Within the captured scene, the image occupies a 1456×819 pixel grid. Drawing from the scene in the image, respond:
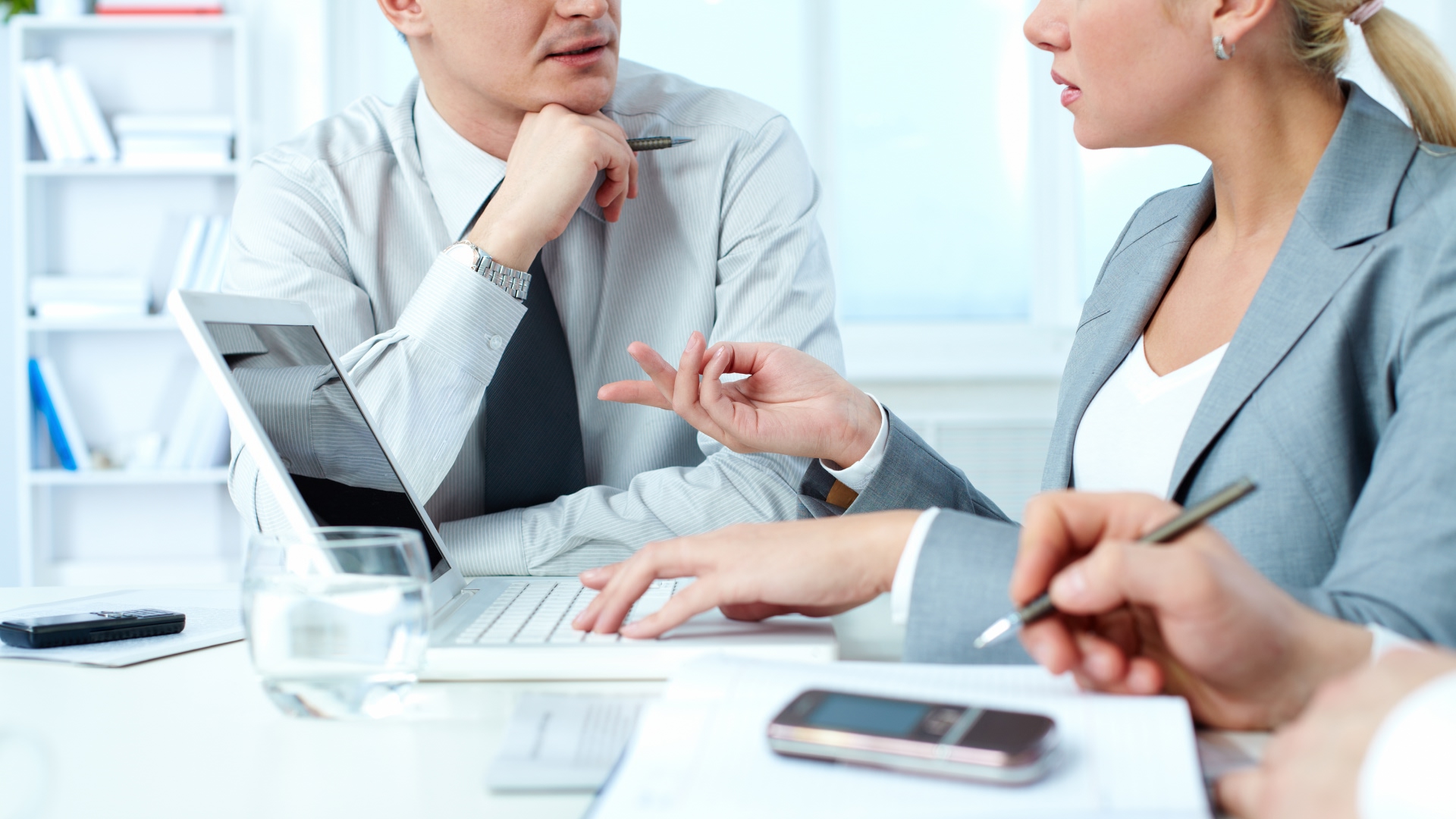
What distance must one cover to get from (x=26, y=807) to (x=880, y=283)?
3323mm

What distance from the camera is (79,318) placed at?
10.5 ft

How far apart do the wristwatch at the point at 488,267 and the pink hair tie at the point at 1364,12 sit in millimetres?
866

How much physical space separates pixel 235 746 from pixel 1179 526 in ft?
1.79

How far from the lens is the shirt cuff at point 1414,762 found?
406mm

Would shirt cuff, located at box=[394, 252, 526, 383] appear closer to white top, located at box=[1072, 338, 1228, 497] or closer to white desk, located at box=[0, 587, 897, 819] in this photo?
white desk, located at box=[0, 587, 897, 819]

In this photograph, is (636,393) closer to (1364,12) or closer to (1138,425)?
(1138,425)

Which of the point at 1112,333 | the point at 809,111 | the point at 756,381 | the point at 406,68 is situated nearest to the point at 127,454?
the point at 406,68

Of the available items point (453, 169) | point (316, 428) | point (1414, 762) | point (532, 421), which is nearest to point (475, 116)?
point (453, 169)

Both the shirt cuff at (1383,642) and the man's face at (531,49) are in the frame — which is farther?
the man's face at (531,49)

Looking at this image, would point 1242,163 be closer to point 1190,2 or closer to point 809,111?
point 1190,2

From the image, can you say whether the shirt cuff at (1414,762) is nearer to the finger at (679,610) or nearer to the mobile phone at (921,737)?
the mobile phone at (921,737)

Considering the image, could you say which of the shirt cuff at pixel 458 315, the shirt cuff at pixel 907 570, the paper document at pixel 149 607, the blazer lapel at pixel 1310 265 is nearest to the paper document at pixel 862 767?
the shirt cuff at pixel 907 570

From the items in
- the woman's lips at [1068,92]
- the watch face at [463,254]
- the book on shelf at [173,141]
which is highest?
the woman's lips at [1068,92]

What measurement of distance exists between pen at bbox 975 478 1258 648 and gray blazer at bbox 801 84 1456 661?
0.09 m
